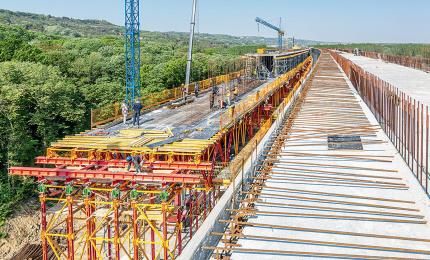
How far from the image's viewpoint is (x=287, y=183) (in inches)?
512

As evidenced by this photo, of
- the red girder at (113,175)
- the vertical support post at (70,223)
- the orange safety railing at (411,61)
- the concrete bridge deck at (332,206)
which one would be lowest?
the vertical support post at (70,223)

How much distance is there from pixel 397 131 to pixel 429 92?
14.3m

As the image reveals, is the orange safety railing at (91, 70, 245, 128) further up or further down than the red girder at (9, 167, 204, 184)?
further up

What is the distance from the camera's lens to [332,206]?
36.5ft

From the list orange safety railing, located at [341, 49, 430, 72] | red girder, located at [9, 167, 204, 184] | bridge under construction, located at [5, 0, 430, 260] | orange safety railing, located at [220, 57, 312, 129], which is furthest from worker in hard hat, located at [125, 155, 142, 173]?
orange safety railing, located at [341, 49, 430, 72]

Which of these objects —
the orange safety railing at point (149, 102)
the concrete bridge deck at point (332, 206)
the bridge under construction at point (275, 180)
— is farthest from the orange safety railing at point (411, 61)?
the concrete bridge deck at point (332, 206)

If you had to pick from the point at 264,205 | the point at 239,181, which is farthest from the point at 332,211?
the point at 239,181

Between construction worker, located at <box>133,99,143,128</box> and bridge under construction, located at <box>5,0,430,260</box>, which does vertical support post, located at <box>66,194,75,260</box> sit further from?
construction worker, located at <box>133,99,143,128</box>

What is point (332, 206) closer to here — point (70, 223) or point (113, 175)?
point (113, 175)

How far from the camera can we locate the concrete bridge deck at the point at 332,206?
29.0 feet

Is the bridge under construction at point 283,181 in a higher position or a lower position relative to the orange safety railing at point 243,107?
lower

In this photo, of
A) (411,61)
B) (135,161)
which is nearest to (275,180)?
(135,161)

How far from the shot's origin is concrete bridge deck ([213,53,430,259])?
8836 millimetres

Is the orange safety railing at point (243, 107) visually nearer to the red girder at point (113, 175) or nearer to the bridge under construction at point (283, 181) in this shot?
the bridge under construction at point (283, 181)
